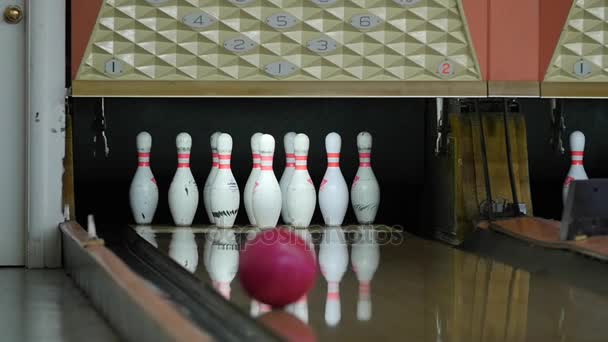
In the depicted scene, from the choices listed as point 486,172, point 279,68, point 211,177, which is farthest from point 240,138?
point 486,172

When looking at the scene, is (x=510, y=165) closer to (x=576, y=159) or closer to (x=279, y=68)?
(x=576, y=159)

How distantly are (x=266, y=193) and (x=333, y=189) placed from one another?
0.96 feet

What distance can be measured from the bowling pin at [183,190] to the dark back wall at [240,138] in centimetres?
20

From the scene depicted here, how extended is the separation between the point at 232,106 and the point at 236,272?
1556 millimetres

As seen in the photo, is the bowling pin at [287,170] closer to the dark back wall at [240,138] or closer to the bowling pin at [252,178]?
the bowling pin at [252,178]

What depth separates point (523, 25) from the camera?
3.52 meters

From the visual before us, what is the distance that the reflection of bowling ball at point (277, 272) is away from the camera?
1.87m

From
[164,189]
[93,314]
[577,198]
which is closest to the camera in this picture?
[93,314]

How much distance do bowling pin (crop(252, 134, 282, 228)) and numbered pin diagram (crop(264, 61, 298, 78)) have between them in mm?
235

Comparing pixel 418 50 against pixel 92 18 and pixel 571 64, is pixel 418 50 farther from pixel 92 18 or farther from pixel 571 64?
pixel 92 18

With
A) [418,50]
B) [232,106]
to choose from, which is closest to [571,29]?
[418,50]

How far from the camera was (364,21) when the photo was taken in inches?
135

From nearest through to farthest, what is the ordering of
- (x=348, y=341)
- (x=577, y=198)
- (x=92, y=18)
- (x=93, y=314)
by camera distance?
(x=348, y=341)
(x=93, y=314)
(x=577, y=198)
(x=92, y=18)

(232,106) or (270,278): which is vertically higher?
(232,106)
